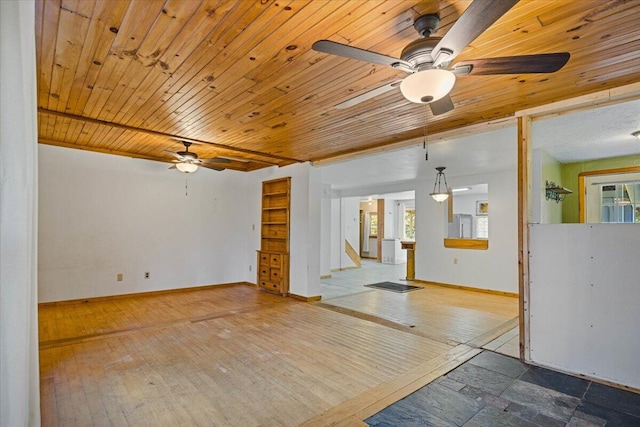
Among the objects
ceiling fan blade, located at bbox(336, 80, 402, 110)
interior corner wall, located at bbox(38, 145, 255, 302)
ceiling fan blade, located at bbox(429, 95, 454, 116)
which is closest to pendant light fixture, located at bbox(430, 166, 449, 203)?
interior corner wall, located at bbox(38, 145, 255, 302)

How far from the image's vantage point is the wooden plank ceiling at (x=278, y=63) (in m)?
1.76

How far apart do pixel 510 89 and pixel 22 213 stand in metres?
3.29

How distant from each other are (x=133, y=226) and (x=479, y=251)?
6.61m

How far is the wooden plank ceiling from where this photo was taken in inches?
69.1

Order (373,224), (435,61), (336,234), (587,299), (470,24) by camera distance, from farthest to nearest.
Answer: (373,224) < (336,234) < (587,299) < (435,61) < (470,24)

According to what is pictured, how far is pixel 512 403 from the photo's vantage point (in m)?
2.32

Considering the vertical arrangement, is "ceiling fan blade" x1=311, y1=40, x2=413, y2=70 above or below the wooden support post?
above

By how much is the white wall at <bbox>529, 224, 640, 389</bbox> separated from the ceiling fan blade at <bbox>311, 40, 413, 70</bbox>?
2.36 m

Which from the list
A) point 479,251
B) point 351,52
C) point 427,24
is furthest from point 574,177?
point 351,52

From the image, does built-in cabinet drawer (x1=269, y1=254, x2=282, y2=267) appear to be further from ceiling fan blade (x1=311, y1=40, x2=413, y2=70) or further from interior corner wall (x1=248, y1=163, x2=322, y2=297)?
ceiling fan blade (x1=311, y1=40, x2=413, y2=70)

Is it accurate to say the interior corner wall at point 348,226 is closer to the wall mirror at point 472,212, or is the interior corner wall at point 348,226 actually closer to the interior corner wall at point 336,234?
the interior corner wall at point 336,234

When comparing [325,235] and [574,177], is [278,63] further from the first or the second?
[325,235]

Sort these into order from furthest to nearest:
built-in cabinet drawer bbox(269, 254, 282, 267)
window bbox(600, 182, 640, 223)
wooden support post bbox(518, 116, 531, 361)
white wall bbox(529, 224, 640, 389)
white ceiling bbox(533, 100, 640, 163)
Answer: built-in cabinet drawer bbox(269, 254, 282, 267)
window bbox(600, 182, 640, 223)
white ceiling bbox(533, 100, 640, 163)
wooden support post bbox(518, 116, 531, 361)
white wall bbox(529, 224, 640, 389)

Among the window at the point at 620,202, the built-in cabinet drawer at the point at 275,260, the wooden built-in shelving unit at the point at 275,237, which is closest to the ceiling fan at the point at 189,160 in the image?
the wooden built-in shelving unit at the point at 275,237
